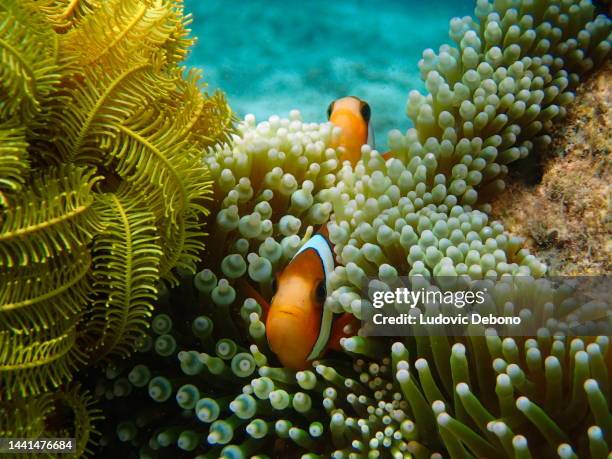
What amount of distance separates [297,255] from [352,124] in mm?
798

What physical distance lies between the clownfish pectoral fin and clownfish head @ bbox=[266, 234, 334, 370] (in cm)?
2

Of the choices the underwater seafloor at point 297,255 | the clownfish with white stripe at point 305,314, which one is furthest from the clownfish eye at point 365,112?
the clownfish with white stripe at point 305,314

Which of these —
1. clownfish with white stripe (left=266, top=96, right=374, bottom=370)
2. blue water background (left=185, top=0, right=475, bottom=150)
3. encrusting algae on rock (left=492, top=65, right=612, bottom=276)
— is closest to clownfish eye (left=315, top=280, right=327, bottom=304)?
clownfish with white stripe (left=266, top=96, right=374, bottom=370)

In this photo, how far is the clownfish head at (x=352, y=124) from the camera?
6.56 ft

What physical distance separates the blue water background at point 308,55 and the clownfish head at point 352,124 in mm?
1068

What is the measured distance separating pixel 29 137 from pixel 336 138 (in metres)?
1.09

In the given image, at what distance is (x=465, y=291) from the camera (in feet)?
4.09

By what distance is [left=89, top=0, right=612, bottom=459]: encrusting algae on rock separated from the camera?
43.8 inches

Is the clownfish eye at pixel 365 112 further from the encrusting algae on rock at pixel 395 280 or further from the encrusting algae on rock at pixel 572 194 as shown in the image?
the encrusting algae on rock at pixel 572 194

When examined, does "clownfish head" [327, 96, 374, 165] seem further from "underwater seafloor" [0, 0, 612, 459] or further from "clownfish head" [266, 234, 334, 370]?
"clownfish head" [266, 234, 334, 370]

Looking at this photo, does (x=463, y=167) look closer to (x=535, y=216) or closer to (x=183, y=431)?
(x=535, y=216)

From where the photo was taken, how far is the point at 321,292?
139cm

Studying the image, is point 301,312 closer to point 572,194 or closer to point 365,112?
point 572,194

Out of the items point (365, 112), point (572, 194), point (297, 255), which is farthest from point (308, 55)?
point (297, 255)
